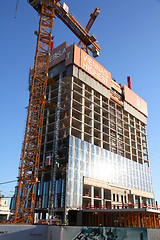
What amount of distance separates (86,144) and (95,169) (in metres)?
8.48

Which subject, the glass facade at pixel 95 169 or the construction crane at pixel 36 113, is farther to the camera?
the glass facade at pixel 95 169

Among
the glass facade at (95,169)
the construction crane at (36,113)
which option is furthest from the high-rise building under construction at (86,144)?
the construction crane at (36,113)

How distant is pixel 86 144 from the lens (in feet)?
Answer: 255

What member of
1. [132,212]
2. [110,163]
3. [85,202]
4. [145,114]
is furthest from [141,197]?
[132,212]

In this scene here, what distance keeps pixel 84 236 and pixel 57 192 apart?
29304mm

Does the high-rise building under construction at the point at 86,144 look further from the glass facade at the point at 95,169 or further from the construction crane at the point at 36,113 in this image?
the construction crane at the point at 36,113

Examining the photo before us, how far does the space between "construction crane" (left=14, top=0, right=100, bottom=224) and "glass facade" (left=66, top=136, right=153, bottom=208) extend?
35.6ft

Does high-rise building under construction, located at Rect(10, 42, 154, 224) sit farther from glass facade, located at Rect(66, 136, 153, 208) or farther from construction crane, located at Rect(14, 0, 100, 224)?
construction crane, located at Rect(14, 0, 100, 224)

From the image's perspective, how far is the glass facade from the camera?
67.9m

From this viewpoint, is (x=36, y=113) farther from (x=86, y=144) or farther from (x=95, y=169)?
(x=95, y=169)

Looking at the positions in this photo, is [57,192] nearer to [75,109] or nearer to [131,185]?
[75,109]

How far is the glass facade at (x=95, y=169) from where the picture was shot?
6794 centimetres

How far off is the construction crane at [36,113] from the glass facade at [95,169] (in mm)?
10866

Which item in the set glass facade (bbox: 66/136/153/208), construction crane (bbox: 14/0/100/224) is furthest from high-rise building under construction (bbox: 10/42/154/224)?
construction crane (bbox: 14/0/100/224)
